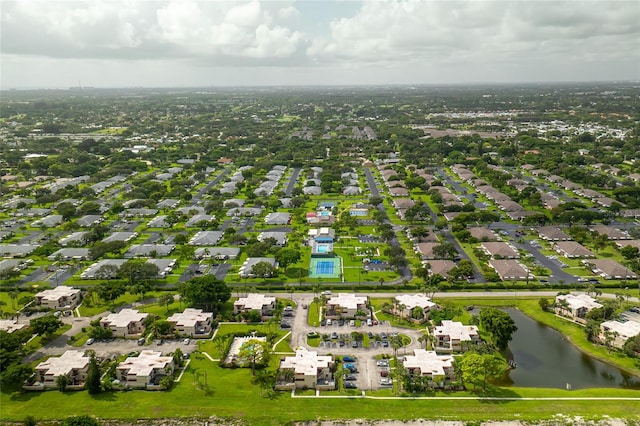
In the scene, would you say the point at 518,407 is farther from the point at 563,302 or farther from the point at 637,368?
the point at 563,302

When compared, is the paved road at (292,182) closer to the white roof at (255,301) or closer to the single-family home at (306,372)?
the white roof at (255,301)

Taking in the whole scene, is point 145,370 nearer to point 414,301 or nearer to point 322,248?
point 414,301

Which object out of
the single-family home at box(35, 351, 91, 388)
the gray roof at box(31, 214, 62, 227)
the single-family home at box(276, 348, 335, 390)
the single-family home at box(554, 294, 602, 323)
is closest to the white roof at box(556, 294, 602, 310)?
the single-family home at box(554, 294, 602, 323)

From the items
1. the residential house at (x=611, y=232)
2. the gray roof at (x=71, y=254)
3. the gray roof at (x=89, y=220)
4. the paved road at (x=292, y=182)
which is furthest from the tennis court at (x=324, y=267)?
the residential house at (x=611, y=232)

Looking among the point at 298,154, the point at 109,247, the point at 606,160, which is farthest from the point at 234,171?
the point at 606,160

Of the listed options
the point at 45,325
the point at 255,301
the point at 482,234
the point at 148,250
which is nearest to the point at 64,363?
the point at 45,325

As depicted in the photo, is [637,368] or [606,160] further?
[606,160]
